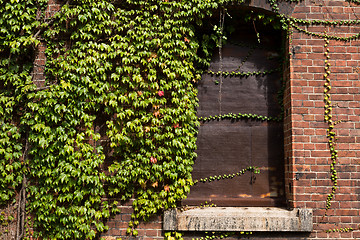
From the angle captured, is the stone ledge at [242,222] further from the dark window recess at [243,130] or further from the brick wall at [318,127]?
the dark window recess at [243,130]

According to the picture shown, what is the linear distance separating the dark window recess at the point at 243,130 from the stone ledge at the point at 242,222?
1.36ft

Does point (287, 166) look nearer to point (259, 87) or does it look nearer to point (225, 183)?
point (225, 183)

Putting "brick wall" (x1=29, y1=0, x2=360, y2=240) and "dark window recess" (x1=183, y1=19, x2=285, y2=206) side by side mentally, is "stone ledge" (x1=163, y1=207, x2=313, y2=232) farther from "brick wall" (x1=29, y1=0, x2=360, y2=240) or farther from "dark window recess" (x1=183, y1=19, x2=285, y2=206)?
"dark window recess" (x1=183, y1=19, x2=285, y2=206)

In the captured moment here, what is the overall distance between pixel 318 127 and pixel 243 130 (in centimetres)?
97

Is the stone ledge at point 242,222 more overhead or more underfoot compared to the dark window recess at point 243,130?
more underfoot

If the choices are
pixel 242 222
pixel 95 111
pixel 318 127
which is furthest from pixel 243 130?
pixel 95 111

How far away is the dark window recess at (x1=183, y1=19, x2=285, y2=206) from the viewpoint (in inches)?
170

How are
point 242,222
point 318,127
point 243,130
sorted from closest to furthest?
point 242,222, point 318,127, point 243,130

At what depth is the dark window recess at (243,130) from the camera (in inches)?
170

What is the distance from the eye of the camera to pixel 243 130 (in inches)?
174

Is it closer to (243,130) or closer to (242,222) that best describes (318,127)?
(243,130)

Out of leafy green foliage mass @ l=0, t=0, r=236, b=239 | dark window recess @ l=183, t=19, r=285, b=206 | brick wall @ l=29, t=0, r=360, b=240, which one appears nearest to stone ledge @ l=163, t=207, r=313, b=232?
brick wall @ l=29, t=0, r=360, b=240

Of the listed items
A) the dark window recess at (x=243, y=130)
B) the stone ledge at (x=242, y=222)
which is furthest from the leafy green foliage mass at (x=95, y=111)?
the dark window recess at (x=243, y=130)

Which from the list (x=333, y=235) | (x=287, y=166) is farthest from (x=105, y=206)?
(x=333, y=235)
